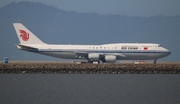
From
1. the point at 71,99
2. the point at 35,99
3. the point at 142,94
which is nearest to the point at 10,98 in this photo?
the point at 35,99

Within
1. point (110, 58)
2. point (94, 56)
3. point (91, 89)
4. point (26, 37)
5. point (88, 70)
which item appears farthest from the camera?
point (26, 37)

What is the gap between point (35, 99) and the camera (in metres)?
43.2

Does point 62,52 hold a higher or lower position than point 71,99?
higher

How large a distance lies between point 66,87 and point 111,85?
5660 mm

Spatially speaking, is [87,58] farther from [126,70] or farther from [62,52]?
[126,70]

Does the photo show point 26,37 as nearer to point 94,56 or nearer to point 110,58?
point 94,56

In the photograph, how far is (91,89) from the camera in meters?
51.2

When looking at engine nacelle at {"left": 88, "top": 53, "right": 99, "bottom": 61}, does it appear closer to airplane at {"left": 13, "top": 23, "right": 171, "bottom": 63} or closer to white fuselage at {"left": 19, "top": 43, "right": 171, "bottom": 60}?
airplane at {"left": 13, "top": 23, "right": 171, "bottom": 63}

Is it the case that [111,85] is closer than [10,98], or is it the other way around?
[10,98]

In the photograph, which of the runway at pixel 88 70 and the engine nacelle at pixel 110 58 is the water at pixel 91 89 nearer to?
the runway at pixel 88 70

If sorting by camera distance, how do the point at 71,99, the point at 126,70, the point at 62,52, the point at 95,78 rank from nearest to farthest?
the point at 71,99, the point at 95,78, the point at 126,70, the point at 62,52

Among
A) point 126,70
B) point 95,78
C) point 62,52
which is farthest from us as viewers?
point 62,52

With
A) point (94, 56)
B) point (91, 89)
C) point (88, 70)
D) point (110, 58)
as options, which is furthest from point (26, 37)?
point (91, 89)

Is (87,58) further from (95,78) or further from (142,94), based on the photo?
(142,94)
